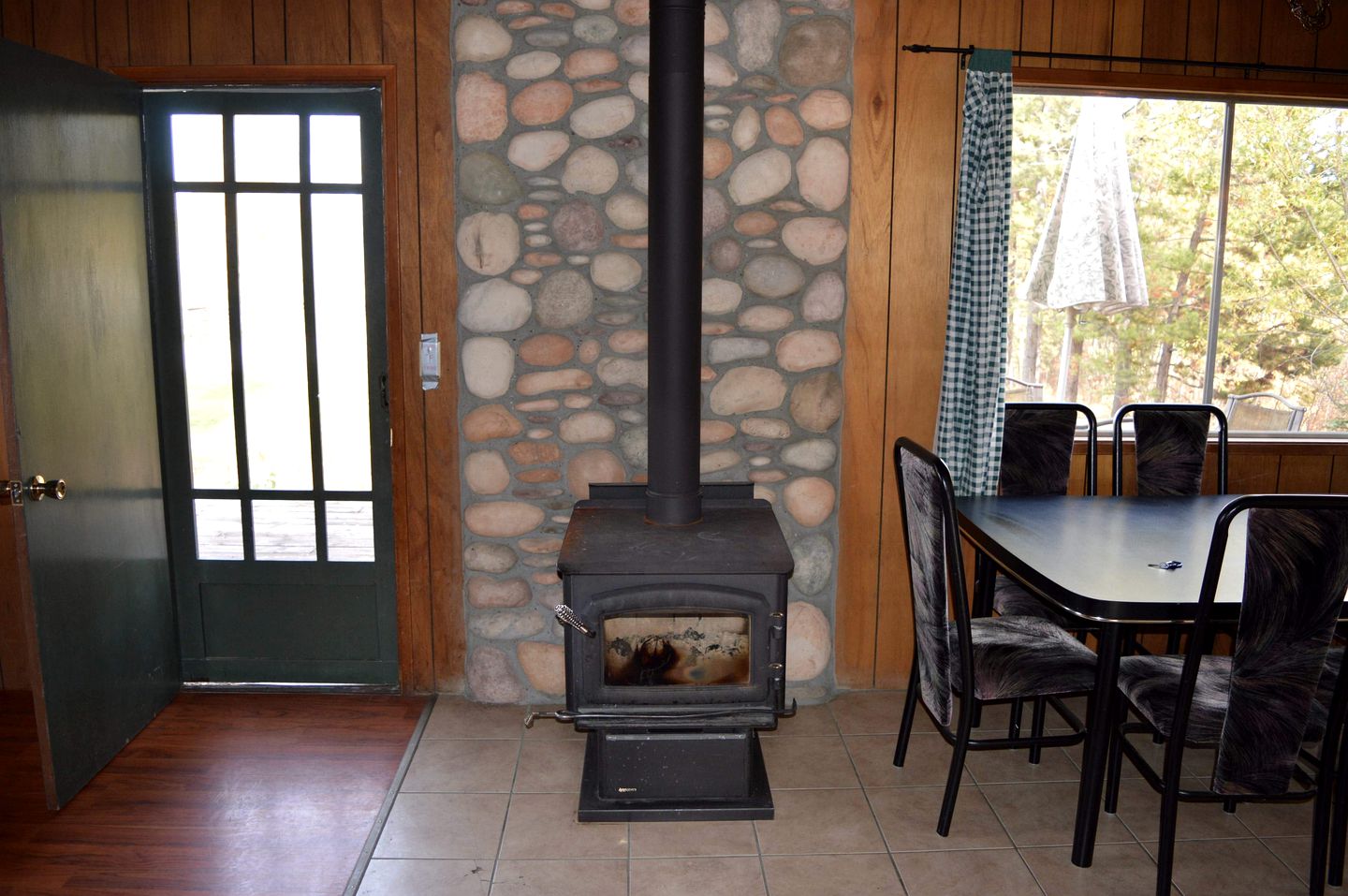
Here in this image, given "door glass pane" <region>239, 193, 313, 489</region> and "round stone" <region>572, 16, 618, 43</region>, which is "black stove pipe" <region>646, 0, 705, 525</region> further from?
"door glass pane" <region>239, 193, 313, 489</region>

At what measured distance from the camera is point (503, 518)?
3.06 m

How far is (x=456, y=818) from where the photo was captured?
2.51 meters

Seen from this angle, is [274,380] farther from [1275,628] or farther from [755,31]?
[1275,628]

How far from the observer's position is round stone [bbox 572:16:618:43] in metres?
2.86

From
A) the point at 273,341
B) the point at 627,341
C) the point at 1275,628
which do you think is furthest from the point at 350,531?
the point at 1275,628

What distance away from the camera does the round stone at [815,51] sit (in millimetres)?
2902

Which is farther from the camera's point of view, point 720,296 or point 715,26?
point 720,296

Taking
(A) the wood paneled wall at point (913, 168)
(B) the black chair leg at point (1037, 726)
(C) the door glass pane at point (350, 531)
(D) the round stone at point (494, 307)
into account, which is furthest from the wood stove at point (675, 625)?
(C) the door glass pane at point (350, 531)

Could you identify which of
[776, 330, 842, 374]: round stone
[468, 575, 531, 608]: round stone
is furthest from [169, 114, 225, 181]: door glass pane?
[776, 330, 842, 374]: round stone

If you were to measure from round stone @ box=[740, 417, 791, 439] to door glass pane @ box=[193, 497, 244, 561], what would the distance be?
1706 mm

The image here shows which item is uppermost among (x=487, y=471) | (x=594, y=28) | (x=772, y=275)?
(x=594, y=28)

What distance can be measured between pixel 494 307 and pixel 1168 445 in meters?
2.24

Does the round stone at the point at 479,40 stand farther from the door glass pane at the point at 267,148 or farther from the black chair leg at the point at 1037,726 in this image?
the black chair leg at the point at 1037,726

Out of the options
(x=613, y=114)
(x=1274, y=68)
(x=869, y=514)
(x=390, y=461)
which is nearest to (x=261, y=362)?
(x=390, y=461)
